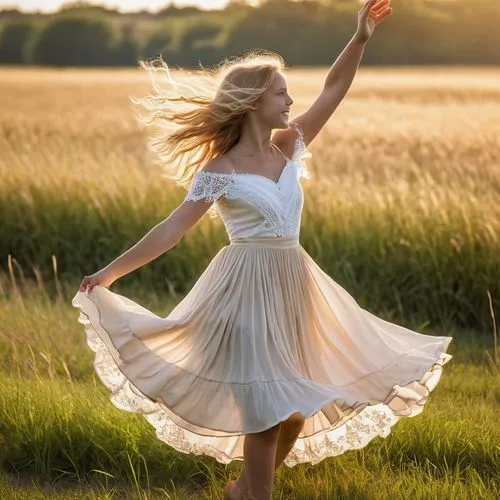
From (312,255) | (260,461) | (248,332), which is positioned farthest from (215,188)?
(312,255)

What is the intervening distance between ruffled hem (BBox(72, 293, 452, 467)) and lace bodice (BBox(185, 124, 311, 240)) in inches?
20.0

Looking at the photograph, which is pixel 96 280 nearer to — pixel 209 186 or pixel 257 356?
pixel 209 186

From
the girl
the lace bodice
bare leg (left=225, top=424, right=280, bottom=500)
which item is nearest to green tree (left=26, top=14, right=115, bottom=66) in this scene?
the girl

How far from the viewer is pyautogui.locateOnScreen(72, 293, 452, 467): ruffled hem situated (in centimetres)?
322

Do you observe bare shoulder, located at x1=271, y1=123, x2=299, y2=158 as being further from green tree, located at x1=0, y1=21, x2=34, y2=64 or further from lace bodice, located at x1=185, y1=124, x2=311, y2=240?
green tree, located at x1=0, y1=21, x2=34, y2=64

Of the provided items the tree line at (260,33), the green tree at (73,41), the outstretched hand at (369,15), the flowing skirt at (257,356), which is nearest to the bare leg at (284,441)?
the flowing skirt at (257,356)

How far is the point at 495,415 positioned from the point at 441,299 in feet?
7.36

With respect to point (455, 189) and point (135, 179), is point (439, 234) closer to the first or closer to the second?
point (455, 189)

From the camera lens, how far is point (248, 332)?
331cm

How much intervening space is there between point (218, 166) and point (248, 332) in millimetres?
570

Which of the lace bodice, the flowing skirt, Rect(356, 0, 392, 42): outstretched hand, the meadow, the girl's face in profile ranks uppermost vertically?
Rect(356, 0, 392, 42): outstretched hand

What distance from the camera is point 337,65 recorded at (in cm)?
388

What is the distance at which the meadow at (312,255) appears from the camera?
3863 millimetres

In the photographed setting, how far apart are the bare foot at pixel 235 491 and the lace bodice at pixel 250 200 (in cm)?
82
